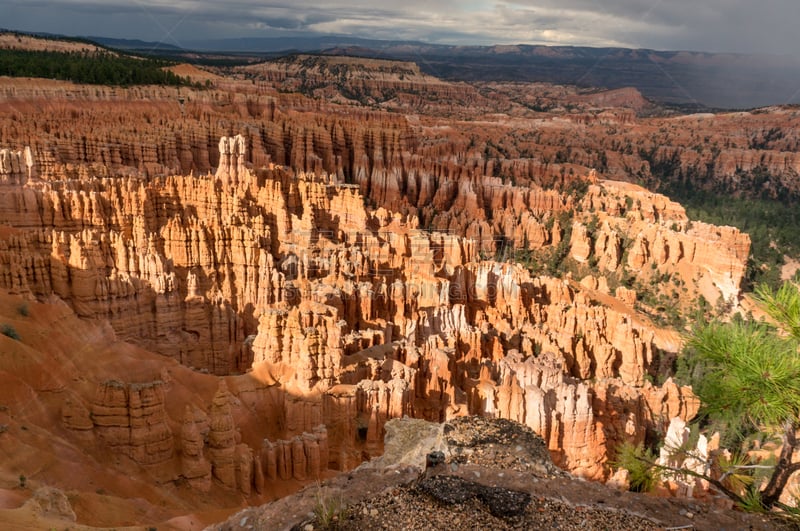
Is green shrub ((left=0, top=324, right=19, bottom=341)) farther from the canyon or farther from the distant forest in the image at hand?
the distant forest

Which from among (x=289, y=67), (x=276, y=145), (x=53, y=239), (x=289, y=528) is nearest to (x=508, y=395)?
(x=289, y=528)

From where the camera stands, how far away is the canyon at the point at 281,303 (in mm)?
13250

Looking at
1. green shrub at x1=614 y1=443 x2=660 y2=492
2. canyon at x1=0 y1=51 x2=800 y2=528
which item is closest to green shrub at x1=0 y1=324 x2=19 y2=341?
canyon at x1=0 y1=51 x2=800 y2=528

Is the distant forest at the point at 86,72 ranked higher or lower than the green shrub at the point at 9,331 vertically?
higher

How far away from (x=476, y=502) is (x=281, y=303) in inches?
723

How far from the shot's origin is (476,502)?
7.17 m

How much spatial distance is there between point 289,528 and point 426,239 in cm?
2641

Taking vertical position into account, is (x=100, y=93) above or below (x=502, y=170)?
above

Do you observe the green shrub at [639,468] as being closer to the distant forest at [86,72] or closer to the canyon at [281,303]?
the canyon at [281,303]

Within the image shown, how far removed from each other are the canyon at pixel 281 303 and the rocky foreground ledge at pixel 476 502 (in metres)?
4.20

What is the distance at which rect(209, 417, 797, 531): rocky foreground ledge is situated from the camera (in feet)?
22.5

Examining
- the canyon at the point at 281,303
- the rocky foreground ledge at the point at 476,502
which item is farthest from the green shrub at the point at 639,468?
the canyon at the point at 281,303

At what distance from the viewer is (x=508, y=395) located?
1822 centimetres

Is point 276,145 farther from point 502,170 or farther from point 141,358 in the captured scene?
point 141,358
